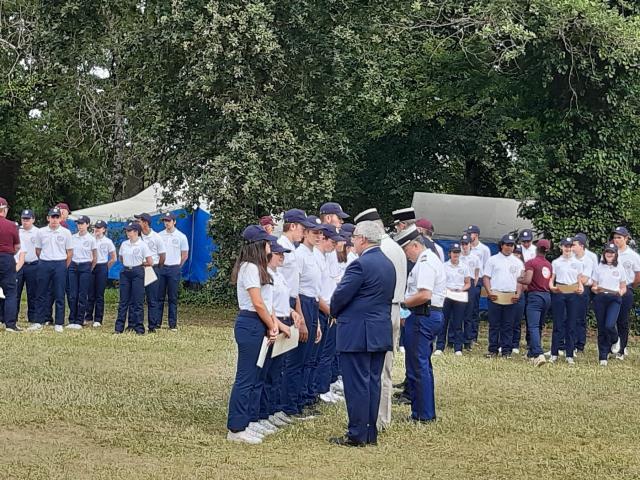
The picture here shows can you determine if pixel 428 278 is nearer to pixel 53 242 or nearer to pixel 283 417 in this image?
pixel 283 417

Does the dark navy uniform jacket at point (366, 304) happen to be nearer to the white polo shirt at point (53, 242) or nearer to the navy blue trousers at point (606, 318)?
the navy blue trousers at point (606, 318)

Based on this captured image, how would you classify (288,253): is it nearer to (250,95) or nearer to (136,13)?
(250,95)

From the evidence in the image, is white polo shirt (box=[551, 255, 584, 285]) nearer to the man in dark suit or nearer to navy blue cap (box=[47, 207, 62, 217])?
the man in dark suit

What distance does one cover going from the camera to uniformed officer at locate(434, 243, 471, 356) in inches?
622

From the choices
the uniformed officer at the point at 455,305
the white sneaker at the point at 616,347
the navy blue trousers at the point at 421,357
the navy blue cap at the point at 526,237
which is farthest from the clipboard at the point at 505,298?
the navy blue trousers at the point at 421,357

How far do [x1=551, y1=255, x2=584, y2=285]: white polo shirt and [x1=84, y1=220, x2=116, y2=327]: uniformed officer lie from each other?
7764 mm

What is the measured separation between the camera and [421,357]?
9.80m

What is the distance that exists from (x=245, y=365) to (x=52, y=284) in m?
9.10

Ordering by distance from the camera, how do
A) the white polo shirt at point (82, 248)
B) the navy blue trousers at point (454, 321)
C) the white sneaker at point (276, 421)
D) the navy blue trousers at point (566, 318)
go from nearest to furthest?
the white sneaker at point (276, 421) < the navy blue trousers at point (566, 318) < the navy blue trousers at point (454, 321) < the white polo shirt at point (82, 248)

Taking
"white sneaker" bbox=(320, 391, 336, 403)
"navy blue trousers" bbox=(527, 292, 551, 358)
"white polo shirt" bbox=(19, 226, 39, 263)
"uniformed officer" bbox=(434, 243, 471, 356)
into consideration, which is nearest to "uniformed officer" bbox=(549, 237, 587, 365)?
"navy blue trousers" bbox=(527, 292, 551, 358)

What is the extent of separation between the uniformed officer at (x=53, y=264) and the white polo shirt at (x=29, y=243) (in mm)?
79

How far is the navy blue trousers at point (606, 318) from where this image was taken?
15.0 metres

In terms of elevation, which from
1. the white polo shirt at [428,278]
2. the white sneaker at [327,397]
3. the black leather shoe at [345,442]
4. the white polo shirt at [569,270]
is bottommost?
the white sneaker at [327,397]

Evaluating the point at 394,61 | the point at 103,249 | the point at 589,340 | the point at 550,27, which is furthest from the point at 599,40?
the point at 103,249
